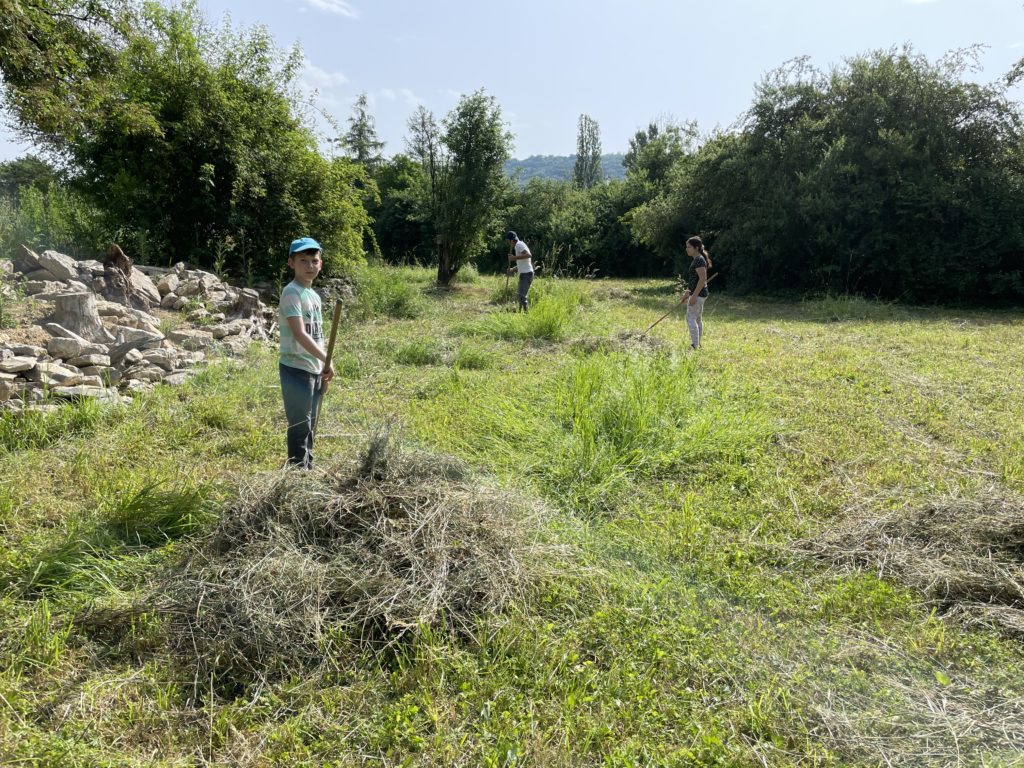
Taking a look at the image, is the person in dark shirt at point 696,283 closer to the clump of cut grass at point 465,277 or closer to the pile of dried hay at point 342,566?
the pile of dried hay at point 342,566

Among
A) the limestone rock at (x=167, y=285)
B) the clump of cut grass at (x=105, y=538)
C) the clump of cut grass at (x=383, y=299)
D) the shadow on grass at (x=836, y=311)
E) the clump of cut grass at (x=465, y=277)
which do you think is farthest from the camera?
the clump of cut grass at (x=465, y=277)

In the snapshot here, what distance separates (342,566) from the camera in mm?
2508

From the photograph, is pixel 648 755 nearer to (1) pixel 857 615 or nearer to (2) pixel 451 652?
(2) pixel 451 652

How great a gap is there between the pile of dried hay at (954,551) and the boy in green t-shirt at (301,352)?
287cm

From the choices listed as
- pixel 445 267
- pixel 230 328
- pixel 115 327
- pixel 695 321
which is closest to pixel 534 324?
pixel 695 321

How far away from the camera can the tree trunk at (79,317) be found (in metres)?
5.79

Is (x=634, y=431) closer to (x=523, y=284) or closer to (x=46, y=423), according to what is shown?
(x=46, y=423)

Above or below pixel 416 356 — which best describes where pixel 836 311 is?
above

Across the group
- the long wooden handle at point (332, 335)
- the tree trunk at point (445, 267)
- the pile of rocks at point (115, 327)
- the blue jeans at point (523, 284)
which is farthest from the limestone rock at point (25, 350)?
the tree trunk at point (445, 267)

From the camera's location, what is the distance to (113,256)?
7730mm

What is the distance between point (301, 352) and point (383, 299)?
7.22 m

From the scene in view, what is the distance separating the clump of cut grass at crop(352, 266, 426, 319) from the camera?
33.5ft

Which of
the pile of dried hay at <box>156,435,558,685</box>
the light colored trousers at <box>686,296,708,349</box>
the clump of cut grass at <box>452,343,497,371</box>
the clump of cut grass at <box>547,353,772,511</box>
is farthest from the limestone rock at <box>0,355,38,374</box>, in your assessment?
the light colored trousers at <box>686,296,708,349</box>

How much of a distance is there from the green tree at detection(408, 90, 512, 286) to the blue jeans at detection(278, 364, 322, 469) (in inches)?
452
